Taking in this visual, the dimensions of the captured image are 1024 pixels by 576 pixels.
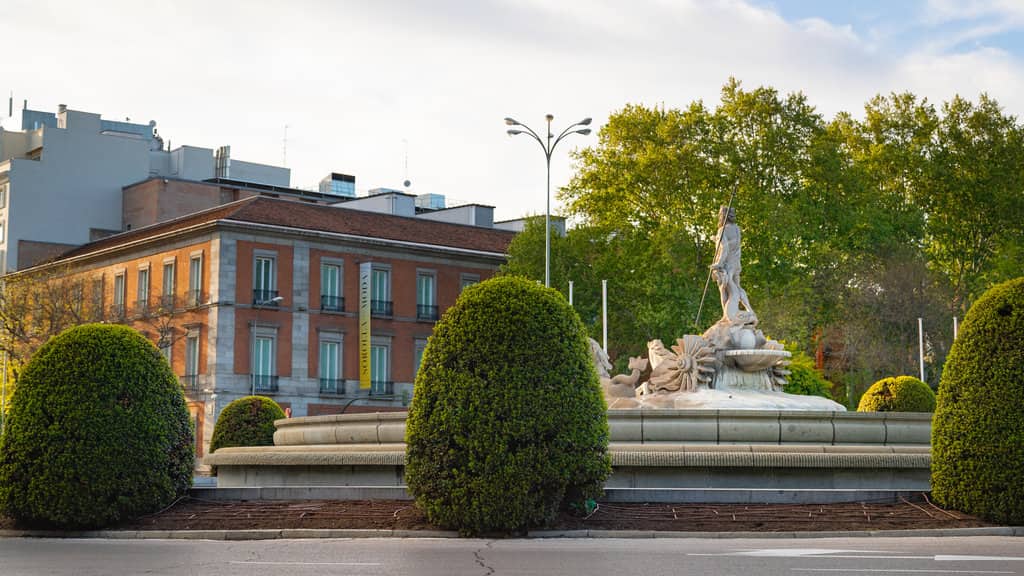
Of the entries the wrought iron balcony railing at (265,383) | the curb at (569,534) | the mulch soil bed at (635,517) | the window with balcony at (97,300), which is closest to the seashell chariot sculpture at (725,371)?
the mulch soil bed at (635,517)

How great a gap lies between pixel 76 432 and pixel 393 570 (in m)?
7.48

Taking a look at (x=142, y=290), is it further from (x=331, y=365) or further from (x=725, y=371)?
(x=725, y=371)

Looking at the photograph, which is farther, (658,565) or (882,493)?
(882,493)

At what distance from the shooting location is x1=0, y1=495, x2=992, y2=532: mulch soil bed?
58.3 ft

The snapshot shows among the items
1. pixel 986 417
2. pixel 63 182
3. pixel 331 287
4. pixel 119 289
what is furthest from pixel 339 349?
pixel 986 417

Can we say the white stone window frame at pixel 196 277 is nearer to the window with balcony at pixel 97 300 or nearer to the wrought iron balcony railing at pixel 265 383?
the window with balcony at pixel 97 300

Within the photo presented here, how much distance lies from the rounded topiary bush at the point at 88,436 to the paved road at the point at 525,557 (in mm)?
1133

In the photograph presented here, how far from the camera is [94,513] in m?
18.9

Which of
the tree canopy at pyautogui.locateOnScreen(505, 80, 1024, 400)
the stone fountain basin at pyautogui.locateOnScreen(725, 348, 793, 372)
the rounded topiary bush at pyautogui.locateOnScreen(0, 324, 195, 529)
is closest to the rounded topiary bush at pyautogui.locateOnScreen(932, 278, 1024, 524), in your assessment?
the stone fountain basin at pyautogui.locateOnScreen(725, 348, 793, 372)

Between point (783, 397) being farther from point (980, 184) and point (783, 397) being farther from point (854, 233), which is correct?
point (980, 184)


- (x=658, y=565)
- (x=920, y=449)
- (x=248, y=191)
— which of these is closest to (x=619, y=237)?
(x=248, y=191)

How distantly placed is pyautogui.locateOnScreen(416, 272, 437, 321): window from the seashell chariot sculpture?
4271 cm

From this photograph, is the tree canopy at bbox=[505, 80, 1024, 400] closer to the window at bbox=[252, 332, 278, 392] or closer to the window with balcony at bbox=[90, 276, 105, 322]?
the window at bbox=[252, 332, 278, 392]

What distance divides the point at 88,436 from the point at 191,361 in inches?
1825
